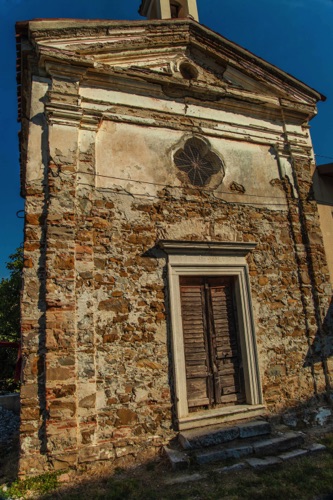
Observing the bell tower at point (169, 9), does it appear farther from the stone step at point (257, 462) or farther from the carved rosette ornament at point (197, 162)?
the stone step at point (257, 462)

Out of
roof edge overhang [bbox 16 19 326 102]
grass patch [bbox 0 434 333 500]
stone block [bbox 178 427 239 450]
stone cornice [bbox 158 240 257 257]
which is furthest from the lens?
roof edge overhang [bbox 16 19 326 102]

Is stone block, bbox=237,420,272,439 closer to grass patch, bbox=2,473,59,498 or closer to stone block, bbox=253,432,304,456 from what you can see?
stone block, bbox=253,432,304,456

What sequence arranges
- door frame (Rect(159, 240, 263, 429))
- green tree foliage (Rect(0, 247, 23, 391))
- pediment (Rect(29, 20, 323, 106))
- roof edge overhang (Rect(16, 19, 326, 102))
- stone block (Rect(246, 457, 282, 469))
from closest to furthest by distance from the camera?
stone block (Rect(246, 457, 282, 469)), door frame (Rect(159, 240, 263, 429)), roof edge overhang (Rect(16, 19, 326, 102)), pediment (Rect(29, 20, 323, 106)), green tree foliage (Rect(0, 247, 23, 391))

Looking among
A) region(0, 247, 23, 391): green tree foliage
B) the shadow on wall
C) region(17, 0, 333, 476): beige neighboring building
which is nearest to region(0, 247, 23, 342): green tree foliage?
region(0, 247, 23, 391): green tree foliage

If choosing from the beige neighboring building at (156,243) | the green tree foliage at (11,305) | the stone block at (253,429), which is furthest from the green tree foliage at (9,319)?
the stone block at (253,429)

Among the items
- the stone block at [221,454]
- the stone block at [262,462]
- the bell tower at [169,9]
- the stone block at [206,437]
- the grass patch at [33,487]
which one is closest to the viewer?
the grass patch at [33,487]

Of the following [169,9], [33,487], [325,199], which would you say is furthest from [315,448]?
[169,9]

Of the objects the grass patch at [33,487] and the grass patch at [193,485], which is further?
the grass patch at [33,487]

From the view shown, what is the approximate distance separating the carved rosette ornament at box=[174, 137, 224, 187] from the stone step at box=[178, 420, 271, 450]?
4029mm


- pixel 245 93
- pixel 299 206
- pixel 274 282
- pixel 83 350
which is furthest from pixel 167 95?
pixel 83 350

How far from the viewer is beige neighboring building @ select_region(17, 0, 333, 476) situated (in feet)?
16.0

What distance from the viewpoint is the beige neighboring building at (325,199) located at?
23.8ft

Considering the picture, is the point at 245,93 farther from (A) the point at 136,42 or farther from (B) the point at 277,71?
(A) the point at 136,42

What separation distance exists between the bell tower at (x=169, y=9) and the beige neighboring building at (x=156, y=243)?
68.3 inches
